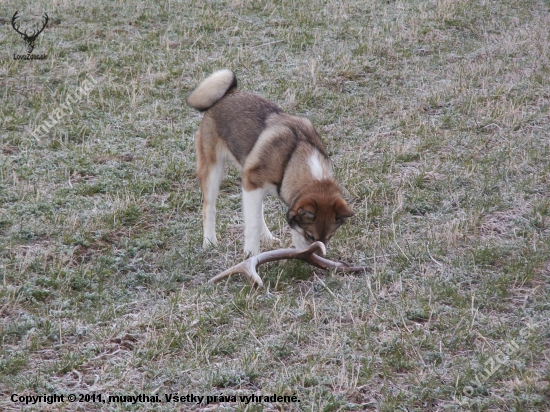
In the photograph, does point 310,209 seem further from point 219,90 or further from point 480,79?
point 480,79

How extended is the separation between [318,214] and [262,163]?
36.8 inches

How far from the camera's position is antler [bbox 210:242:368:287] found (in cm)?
587

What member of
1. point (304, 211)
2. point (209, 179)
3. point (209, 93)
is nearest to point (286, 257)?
point (304, 211)

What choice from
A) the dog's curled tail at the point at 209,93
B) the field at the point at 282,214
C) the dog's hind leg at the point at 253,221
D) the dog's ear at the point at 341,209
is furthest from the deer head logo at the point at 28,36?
the dog's ear at the point at 341,209

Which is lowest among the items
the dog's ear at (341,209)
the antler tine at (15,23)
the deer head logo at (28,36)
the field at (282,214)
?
the field at (282,214)

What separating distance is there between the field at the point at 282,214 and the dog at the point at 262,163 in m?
0.37

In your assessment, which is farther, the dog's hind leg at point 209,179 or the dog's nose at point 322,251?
the dog's hind leg at point 209,179

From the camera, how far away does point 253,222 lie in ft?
21.4

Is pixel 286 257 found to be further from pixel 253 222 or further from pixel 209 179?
pixel 209 179

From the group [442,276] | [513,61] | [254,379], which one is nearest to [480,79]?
[513,61]

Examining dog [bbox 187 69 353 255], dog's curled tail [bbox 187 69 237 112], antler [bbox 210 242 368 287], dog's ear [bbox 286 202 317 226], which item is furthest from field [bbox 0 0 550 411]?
dog's curled tail [bbox 187 69 237 112]

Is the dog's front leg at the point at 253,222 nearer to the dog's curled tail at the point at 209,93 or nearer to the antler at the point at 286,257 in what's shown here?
the antler at the point at 286,257

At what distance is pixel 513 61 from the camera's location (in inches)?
451

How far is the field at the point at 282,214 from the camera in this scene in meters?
4.59
